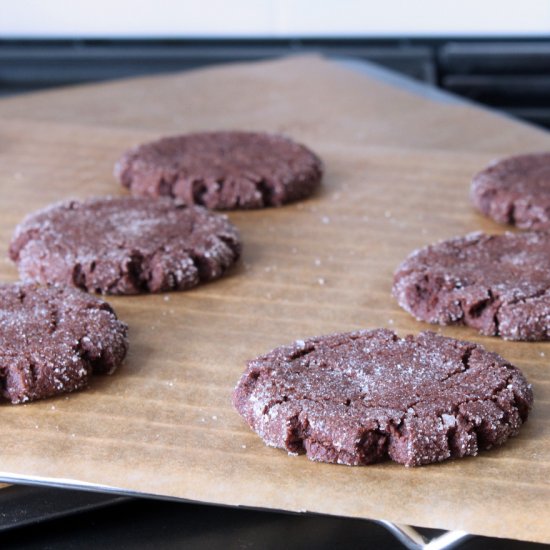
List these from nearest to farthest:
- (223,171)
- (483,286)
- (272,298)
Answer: (483,286)
(272,298)
(223,171)

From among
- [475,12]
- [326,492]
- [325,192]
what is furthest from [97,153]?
[475,12]

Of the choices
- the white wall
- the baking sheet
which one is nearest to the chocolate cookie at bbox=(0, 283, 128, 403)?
the baking sheet

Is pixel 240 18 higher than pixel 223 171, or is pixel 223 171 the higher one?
pixel 240 18

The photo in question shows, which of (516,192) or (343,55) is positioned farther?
(343,55)

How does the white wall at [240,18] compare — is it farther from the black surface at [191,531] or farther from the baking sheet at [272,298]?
the black surface at [191,531]

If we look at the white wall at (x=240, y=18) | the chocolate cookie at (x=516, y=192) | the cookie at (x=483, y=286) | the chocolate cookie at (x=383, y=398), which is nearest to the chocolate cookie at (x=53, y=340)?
the chocolate cookie at (x=383, y=398)

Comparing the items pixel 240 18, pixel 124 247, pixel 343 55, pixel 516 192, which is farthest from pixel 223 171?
pixel 240 18

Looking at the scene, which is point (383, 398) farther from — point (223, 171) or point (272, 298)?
point (223, 171)

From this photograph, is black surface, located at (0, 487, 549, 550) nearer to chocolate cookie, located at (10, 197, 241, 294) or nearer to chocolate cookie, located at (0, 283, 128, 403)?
chocolate cookie, located at (0, 283, 128, 403)
